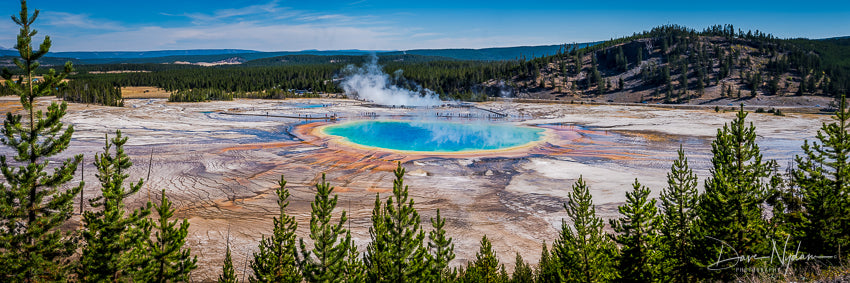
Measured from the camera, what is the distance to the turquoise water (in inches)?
1501

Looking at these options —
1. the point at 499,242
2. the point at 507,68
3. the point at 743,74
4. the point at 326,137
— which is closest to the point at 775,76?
the point at 743,74

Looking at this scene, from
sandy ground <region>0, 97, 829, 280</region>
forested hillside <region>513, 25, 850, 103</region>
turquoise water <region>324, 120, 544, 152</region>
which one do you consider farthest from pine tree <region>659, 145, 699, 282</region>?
forested hillside <region>513, 25, 850, 103</region>

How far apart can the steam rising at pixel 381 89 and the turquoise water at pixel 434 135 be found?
3059cm

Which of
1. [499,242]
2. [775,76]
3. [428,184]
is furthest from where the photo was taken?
[775,76]

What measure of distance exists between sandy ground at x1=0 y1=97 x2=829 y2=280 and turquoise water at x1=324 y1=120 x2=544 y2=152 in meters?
3.18

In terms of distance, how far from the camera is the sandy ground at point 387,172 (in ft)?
59.5

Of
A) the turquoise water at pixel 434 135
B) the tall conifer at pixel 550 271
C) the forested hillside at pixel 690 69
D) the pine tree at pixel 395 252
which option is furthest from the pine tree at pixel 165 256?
the forested hillside at pixel 690 69

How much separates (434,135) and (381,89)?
63.3 meters

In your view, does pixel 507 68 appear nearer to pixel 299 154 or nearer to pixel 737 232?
pixel 299 154

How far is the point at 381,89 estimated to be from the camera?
106875 millimetres

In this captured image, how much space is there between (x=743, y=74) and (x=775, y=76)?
5.25 metres

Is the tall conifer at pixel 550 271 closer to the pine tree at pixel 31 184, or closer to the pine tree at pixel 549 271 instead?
the pine tree at pixel 549 271

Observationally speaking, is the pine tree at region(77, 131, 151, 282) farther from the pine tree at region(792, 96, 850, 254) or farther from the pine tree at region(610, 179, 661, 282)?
the pine tree at region(792, 96, 850, 254)

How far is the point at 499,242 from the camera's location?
670 inches
